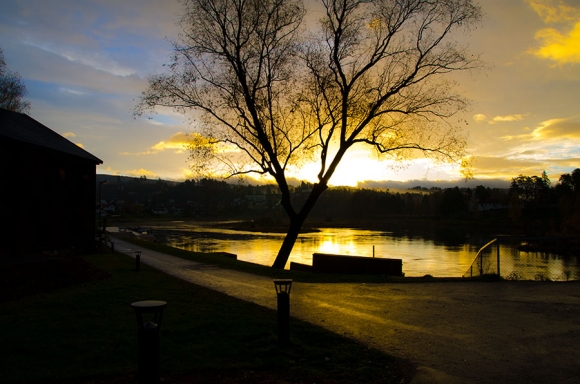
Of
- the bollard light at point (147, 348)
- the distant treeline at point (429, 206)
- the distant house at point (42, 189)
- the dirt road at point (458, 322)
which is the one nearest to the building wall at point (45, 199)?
the distant house at point (42, 189)

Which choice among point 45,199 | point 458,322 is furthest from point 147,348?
point 45,199

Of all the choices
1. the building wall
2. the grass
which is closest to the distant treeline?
the building wall

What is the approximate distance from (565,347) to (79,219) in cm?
2175

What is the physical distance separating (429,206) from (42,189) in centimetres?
15688

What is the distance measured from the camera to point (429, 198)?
6668 inches

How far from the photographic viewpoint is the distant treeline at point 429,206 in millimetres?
89125

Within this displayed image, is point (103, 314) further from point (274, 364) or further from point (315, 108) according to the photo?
point (315, 108)

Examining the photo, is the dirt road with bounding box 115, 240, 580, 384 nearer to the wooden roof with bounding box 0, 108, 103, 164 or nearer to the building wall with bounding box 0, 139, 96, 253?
the building wall with bounding box 0, 139, 96, 253

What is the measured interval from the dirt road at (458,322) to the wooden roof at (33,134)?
10688 millimetres

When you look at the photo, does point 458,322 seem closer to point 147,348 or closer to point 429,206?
point 147,348

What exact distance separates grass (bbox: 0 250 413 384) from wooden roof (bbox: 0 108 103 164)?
9.90m

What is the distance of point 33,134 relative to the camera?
60.8 ft

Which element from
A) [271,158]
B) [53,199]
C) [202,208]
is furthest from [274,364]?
[202,208]

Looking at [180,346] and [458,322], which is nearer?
[180,346]
